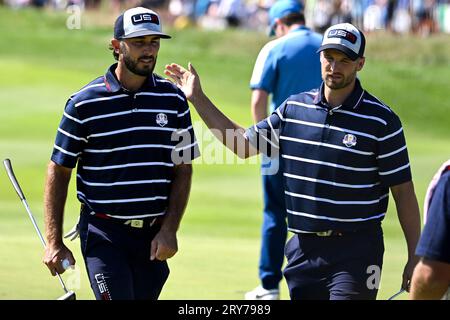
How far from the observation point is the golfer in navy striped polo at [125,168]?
6.86 m

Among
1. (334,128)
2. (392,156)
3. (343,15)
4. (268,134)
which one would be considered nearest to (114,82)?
(268,134)

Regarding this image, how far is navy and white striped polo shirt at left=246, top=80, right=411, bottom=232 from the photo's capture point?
267 inches

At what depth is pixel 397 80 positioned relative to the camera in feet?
80.2

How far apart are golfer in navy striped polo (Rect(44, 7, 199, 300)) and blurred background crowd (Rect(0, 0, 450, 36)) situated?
20130 mm

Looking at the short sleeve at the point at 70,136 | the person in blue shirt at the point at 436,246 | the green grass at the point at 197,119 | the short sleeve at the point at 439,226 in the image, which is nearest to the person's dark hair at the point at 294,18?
the green grass at the point at 197,119

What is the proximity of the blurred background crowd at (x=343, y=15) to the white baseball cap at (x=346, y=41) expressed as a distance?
20060 mm

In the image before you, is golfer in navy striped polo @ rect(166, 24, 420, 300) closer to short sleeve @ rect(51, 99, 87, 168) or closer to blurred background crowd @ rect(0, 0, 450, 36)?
short sleeve @ rect(51, 99, 87, 168)

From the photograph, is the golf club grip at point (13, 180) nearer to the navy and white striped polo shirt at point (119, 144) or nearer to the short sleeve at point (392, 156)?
the navy and white striped polo shirt at point (119, 144)

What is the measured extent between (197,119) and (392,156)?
12.2m

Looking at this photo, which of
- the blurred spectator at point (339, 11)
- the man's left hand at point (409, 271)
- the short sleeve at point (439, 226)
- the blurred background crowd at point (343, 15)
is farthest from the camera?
the blurred background crowd at point (343, 15)

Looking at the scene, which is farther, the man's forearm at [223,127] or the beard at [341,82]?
the man's forearm at [223,127]

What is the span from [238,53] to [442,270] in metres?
23.3

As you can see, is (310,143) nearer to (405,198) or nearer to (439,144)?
(405,198)
